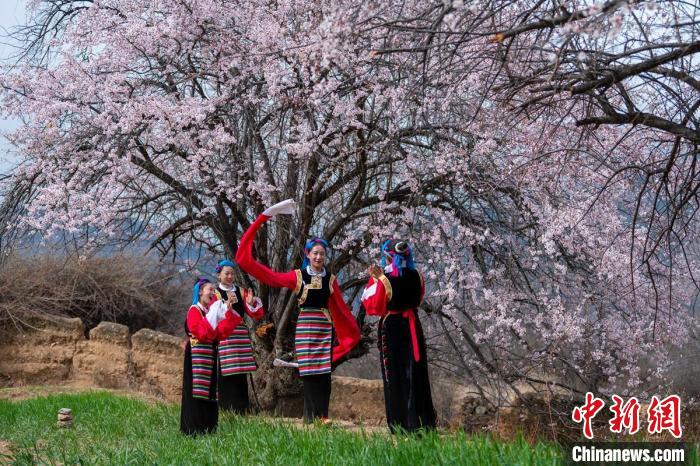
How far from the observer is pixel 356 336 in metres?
8.41

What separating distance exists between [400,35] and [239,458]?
4615mm

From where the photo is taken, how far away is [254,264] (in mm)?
8086

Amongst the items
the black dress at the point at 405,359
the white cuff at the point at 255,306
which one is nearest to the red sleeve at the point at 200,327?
the white cuff at the point at 255,306

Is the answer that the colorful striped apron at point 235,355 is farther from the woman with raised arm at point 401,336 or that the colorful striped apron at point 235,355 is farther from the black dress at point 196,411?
the woman with raised arm at point 401,336

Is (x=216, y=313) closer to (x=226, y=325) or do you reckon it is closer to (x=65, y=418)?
(x=226, y=325)

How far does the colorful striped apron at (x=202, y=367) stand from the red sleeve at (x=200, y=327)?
0.24ft

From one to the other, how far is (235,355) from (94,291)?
6733 mm

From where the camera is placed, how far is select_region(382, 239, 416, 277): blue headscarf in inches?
285

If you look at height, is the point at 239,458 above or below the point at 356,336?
below

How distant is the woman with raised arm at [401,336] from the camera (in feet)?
23.6

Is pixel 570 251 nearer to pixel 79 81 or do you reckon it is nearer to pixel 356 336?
pixel 356 336

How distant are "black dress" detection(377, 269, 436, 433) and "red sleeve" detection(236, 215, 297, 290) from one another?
122cm

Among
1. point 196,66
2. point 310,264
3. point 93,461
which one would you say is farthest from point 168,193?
point 93,461

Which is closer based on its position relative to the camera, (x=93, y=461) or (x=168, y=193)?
(x=93, y=461)
